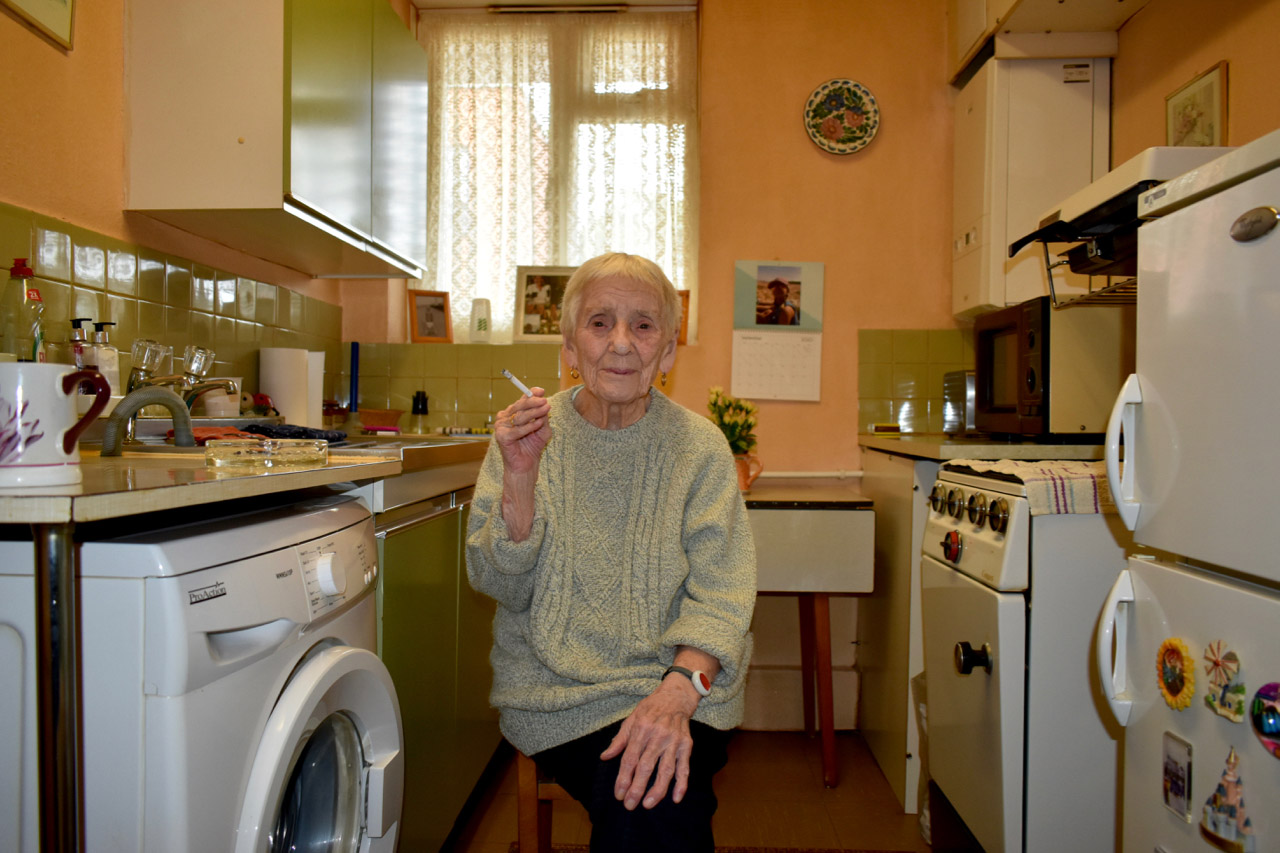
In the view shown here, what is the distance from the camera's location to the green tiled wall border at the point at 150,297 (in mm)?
1521

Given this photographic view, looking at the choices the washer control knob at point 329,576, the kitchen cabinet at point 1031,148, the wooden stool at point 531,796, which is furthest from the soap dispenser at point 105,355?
the kitchen cabinet at point 1031,148

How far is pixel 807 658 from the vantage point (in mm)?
2686

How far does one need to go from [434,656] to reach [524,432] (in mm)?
719

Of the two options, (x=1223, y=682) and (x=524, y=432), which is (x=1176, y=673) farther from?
(x=524, y=432)

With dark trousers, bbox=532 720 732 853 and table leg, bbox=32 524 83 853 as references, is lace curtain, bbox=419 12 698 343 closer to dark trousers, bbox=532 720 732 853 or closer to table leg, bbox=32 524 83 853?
dark trousers, bbox=532 720 732 853

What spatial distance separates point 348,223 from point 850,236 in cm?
173

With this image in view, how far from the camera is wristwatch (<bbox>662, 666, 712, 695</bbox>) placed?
44.7 inches

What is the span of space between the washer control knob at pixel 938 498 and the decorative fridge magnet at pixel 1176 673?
758 millimetres

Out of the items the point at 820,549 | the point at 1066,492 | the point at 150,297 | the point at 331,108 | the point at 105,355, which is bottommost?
the point at 820,549

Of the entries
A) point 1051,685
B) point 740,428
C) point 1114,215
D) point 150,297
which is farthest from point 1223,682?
point 150,297

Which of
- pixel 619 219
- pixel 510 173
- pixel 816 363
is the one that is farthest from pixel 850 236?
pixel 510 173

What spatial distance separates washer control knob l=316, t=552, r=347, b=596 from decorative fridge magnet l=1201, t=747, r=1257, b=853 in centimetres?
111

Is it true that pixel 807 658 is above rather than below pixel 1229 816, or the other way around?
below

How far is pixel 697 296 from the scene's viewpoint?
2.91 meters
